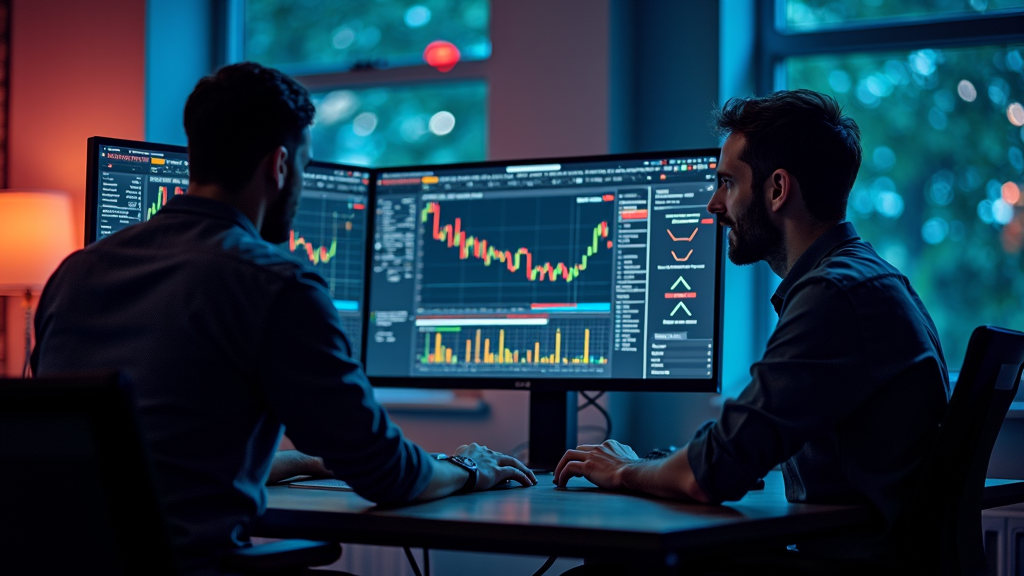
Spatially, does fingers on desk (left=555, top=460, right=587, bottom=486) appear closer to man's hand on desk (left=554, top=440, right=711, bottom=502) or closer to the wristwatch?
man's hand on desk (left=554, top=440, right=711, bottom=502)

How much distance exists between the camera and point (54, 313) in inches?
55.6

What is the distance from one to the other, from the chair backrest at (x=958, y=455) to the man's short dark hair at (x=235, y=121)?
3.36ft

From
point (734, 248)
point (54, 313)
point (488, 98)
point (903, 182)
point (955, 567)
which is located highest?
point (488, 98)

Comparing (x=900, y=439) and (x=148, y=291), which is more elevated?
(x=148, y=291)

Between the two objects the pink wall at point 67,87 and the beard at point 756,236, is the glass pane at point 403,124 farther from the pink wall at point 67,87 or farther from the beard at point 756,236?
the beard at point 756,236

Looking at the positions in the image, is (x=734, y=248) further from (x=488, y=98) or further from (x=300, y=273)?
(x=488, y=98)

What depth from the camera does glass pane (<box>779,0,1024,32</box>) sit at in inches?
112

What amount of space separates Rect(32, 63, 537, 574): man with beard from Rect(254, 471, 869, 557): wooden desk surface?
6cm

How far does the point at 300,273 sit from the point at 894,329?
858 mm

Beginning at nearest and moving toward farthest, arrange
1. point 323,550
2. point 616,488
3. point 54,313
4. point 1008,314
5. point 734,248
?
point 323,550, point 54,313, point 616,488, point 734,248, point 1008,314

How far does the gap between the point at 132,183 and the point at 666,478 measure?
1.32 meters

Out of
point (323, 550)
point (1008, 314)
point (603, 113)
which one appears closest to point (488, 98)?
point (603, 113)

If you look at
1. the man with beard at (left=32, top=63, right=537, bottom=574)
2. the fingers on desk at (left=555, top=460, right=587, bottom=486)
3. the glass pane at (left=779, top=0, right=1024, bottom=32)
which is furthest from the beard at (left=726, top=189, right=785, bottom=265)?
the glass pane at (left=779, top=0, right=1024, bottom=32)

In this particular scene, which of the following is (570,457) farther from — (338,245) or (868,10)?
(868,10)
